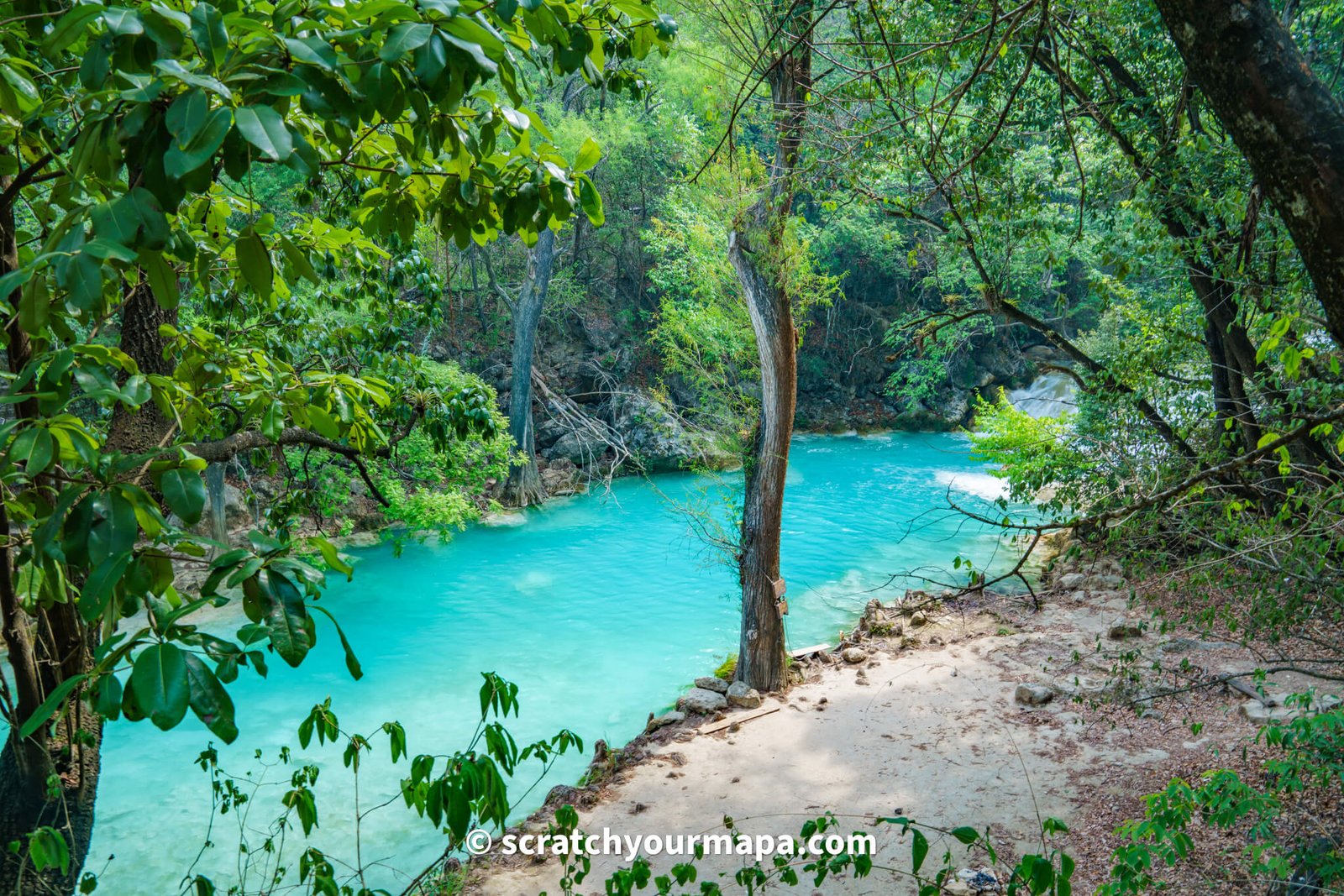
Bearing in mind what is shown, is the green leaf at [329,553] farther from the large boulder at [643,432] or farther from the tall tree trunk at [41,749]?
the large boulder at [643,432]

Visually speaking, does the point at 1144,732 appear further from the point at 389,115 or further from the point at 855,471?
the point at 855,471

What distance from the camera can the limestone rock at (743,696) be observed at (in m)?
6.68

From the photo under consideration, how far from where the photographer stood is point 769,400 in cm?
671

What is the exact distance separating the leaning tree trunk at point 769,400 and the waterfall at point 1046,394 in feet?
42.8

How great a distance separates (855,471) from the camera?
17.8m

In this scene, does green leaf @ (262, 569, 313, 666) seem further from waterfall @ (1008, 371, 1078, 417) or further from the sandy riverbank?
waterfall @ (1008, 371, 1078, 417)

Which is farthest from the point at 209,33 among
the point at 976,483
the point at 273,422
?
the point at 976,483

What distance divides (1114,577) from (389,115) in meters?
9.56

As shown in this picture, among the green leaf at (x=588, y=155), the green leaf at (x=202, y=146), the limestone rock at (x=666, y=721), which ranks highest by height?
the green leaf at (x=588, y=155)

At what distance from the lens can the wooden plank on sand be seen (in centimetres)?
629

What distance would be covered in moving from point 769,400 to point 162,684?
5.85 m

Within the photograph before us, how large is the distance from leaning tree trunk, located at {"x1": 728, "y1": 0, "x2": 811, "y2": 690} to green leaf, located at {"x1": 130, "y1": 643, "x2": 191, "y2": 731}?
5.40 meters

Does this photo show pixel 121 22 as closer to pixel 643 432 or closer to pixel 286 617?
pixel 286 617

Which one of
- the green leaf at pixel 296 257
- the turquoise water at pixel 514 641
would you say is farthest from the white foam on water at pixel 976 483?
the green leaf at pixel 296 257
